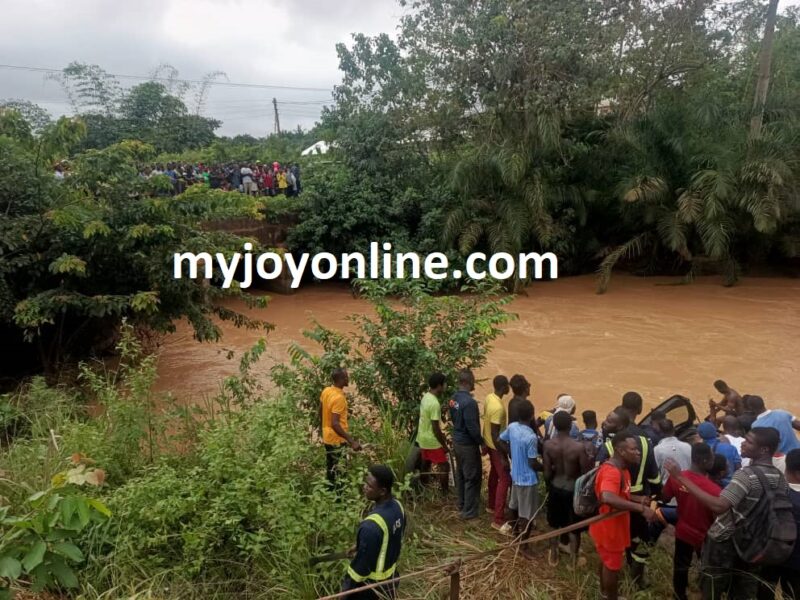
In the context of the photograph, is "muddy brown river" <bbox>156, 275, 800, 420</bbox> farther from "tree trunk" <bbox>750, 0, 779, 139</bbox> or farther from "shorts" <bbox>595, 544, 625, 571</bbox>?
"shorts" <bbox>595, 544, 625, 571</bbox>

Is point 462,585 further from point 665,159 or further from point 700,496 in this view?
point 665,159

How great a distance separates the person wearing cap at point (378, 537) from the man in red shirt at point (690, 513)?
5.67ft

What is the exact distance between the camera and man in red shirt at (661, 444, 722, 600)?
3611mm

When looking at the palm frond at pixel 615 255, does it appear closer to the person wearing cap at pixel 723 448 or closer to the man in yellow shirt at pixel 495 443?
the person wearing cap at pixel 723 448

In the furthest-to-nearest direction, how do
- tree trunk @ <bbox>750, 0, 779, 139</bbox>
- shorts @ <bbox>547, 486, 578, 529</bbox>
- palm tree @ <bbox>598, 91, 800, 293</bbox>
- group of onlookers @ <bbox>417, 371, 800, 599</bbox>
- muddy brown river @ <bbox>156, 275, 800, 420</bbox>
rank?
tree trunk @ <bbox>750, 0, 779, 139</bbox> → palm tree @ <bbox>598, 91, 800, 293</bbox> → muddy brown river @ <bbox>156, 275, 800, 420</bbox> → shorts @ <bbox>547, 486, 578, 529</bbox> → group of onlookers @ <bbox>417, 371, 800, 599</bbox>

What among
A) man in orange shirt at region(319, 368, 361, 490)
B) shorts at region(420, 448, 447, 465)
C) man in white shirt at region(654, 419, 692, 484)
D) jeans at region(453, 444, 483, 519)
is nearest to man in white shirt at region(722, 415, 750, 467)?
man in white shirt at region(654, 419, 692, 484)

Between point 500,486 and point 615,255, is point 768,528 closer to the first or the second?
point 500,486

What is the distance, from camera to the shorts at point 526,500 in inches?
178

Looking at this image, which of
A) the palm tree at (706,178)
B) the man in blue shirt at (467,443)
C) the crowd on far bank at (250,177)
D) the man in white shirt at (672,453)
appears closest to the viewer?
the man in white shirt at (672,453)

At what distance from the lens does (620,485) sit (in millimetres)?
3678

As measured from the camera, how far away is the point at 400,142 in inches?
699

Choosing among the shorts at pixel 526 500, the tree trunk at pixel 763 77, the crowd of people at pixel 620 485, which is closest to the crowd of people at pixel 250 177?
the tree trunk at pixel 763 77

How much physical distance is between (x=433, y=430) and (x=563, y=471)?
3.74ft

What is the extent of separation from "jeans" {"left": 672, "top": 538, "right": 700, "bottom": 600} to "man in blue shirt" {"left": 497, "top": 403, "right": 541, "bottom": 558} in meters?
0.98
